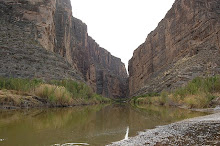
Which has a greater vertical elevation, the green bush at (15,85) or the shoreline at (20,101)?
the green bush at (15,85)

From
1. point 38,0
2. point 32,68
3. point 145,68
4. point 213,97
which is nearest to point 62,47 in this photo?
point 38,0

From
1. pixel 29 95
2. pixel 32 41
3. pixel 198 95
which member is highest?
pixel 32 41

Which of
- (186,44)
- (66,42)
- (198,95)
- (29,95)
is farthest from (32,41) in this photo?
(186,44)

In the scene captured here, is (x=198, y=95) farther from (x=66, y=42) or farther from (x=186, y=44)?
(x=66, y=42)

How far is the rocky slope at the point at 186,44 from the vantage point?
114 feet

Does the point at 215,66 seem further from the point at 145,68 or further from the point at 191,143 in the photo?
the point at 145,68

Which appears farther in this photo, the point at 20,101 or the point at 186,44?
the point at 186,44

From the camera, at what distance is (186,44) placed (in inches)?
1849

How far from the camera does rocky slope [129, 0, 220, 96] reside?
1371 inches

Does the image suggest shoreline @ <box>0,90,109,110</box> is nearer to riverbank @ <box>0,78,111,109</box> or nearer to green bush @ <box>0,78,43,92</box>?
riverbank @ <box>0,78,111,109</box>

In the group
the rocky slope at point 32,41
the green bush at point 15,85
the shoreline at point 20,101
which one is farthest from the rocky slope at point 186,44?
the green bush at point 15,85

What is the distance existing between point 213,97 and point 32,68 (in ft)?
73.6

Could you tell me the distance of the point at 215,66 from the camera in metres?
32.6

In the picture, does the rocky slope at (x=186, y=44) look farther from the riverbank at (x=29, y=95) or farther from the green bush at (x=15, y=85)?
the green bush at (x=15, y=85)
